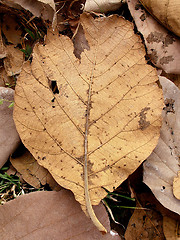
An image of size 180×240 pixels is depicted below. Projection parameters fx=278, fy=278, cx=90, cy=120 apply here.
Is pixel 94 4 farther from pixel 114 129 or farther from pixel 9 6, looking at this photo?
pixel 114 129

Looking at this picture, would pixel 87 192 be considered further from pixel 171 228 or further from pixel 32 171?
pixel 171 228

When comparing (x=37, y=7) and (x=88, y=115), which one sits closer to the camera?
(x=88, y=115)

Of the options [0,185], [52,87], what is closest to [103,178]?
[52,87]

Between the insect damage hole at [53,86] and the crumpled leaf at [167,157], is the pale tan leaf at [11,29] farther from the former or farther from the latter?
the crumpled leaf at [167,157]

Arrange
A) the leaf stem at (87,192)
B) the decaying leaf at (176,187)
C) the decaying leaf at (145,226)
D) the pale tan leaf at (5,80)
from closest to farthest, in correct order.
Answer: the leaf stem at (87,192)
the decaying leaf at (176,187)
the decaying leaf at (145,226)
the pale tan leaf at (5,80)

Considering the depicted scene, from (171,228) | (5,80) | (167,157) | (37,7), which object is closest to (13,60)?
(5,80)

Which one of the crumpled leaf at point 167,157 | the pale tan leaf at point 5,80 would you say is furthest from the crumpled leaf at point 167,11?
the pale tan leaf at point 5,80
